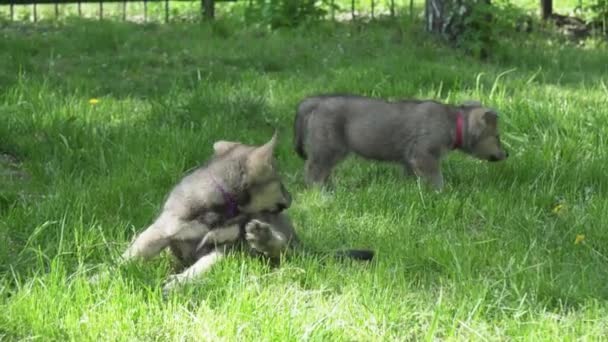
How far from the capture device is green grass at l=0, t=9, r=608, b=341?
3.69 meters

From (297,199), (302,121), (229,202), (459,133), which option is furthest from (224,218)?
(459,133)

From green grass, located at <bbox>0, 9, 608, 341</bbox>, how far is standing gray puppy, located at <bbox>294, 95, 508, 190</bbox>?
0.16 metres

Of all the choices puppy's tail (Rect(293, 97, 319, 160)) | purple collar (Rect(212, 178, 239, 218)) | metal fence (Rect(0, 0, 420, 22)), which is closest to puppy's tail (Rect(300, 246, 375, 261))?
purple collar (Rect(212, 178, 239, 218))

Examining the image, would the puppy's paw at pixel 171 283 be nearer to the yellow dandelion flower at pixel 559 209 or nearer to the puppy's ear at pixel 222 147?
the puppy's ear at pixel 222 147

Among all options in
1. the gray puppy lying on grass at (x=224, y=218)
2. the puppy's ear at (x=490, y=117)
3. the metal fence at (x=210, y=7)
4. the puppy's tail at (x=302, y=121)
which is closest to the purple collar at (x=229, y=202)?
the gray puppy lying on grass at (x=224, y=218)

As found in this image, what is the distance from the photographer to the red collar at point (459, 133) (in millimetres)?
6332

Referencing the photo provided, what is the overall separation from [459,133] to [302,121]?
1.06 meters

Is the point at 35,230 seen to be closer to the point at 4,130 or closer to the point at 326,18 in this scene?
the point at 4,130

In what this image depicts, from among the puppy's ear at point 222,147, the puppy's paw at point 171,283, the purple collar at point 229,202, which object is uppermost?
the puppy's ear at point 222,147

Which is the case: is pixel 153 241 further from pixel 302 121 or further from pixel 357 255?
pixel 302 121

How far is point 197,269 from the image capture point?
4.14 metres

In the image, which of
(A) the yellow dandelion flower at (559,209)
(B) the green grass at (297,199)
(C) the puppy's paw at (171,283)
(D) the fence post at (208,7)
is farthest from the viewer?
(D) the fence post at (208,7)

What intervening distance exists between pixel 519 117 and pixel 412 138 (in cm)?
114

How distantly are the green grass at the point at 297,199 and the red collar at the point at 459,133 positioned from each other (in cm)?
19
